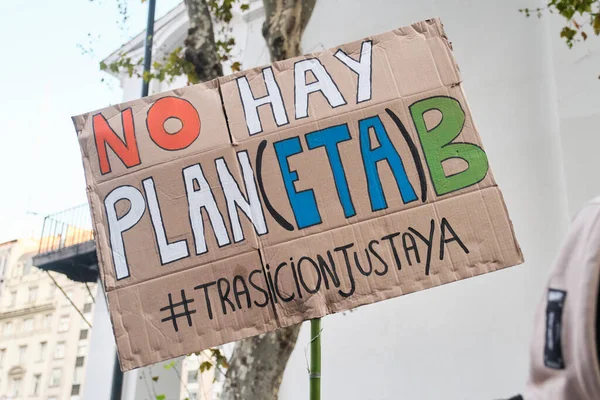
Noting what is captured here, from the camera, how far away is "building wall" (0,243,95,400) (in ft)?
131

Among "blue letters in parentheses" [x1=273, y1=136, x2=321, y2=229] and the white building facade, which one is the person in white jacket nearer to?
"blue letters in parentheses" [x1=273, y1=136, x2=321, y2=229]

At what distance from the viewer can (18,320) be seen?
42.8 metres

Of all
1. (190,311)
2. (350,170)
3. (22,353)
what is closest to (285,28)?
(350,170)

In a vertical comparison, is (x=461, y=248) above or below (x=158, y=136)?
below

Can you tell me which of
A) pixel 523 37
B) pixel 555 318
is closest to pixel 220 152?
pixel 555 318

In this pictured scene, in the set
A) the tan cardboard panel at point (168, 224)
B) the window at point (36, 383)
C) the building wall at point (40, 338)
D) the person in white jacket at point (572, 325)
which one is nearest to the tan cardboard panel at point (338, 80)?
the tan cardboard panel at point (168, 224)

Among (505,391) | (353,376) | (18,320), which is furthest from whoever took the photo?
(18,320)

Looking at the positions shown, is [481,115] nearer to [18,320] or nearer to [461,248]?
[461,248]

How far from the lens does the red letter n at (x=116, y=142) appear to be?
246 cm

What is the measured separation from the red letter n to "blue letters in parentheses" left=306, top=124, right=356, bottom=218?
2.45 ft

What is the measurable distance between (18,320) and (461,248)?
4652cm

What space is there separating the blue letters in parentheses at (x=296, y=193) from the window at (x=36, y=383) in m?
43.7

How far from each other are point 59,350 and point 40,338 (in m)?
1.66

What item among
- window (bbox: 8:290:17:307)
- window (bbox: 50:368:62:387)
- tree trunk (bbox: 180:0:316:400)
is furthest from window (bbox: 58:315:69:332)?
tree trunk (bbox: 180:0:316:400)
